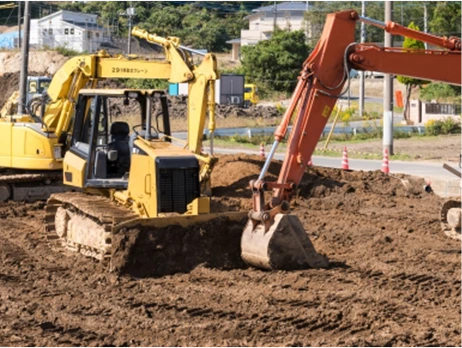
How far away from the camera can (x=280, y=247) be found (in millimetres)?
12289

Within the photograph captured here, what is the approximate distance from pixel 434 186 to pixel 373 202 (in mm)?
5240

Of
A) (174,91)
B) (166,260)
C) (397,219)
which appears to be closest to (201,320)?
(166,260)

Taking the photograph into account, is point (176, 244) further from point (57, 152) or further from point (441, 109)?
point (441, 109)

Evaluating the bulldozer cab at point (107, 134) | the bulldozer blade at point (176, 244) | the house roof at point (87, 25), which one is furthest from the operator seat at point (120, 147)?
the house roof at point (87, 25)

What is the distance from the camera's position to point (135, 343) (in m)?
8.90

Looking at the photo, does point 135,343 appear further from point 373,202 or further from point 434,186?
point 434,186

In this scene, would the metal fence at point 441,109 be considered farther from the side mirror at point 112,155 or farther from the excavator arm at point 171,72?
the side mirror at point 112,155

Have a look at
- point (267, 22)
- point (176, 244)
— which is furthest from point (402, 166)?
Result: point (267, 22)

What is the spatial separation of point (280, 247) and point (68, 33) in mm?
78090

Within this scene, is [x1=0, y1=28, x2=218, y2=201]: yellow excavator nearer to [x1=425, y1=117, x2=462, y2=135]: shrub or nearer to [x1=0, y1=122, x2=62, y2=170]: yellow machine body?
[x1=0, y1=122, x2=62, y2=170]: yellow machine body

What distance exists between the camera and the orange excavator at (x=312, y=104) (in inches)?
488

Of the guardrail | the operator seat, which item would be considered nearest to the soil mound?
the guardrail

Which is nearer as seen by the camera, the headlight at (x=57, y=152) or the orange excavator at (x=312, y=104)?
the orange excavator at (x=312, y=104)

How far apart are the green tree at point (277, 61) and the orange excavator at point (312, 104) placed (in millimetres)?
59734
